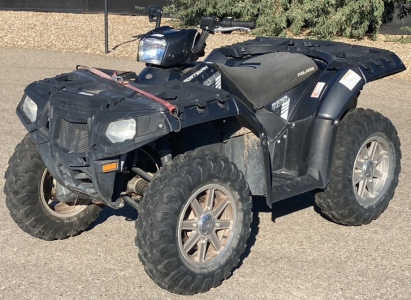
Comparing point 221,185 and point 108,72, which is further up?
point 108,72

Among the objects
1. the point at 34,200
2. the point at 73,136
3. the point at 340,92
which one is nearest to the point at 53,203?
the point at 34,200

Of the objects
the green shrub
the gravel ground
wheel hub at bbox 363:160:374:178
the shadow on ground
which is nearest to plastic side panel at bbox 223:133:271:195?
wheel hub at bbox 363:160:374:178

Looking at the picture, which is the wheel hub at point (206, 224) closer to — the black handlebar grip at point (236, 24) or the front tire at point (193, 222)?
the front tire at point (193, 222)

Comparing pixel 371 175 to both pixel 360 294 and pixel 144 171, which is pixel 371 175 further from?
pixel 144 171

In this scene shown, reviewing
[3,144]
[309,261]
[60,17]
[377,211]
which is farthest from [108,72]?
[60,17]

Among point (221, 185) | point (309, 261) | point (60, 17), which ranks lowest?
point (60, 17)

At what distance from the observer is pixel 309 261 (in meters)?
5.02

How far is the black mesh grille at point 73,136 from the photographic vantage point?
4.29 metres

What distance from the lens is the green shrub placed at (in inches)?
595

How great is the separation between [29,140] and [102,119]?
99 centimetres

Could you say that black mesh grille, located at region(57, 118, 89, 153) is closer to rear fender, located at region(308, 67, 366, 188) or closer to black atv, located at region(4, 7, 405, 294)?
black atv, located at region(4, 7, 405, 294)

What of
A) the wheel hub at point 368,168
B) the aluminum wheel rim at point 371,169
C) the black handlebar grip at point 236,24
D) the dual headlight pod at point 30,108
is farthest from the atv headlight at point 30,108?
the wheel hub at point 368,168

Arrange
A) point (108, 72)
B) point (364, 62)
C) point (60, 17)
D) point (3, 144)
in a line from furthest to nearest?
point (60, 17) < point (3, 144) < point (364, 62) < point (108, 72)

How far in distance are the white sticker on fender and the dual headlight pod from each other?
2.17 meters
